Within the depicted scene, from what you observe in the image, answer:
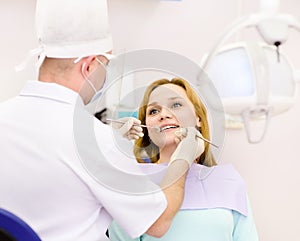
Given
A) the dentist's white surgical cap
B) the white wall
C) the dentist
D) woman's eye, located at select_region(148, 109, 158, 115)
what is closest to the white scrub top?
the dentist

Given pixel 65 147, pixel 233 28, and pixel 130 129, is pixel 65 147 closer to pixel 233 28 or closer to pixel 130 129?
pixel 130 129

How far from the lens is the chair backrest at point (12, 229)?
0.94 metres

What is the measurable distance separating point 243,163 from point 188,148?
683mm

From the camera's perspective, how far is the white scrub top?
115cm

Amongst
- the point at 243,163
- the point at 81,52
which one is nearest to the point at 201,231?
the point at 243,163

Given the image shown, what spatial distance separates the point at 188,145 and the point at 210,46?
2.26ft

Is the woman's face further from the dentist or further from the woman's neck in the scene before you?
the dentist

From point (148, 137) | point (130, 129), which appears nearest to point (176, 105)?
point (148, 137)

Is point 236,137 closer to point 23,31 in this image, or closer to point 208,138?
point 208,138

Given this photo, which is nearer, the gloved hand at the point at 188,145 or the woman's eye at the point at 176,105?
the gloved hand at the point at 188,145

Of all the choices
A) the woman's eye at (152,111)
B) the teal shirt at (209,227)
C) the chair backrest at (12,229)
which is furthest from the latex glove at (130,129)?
the chair backrest at (12,229)

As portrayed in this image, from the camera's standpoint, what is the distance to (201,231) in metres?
1.60

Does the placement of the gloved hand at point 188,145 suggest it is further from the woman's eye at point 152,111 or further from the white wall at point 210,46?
the white wall at point 210,46

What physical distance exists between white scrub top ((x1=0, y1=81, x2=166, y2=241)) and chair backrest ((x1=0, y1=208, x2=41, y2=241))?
8.2 inches
